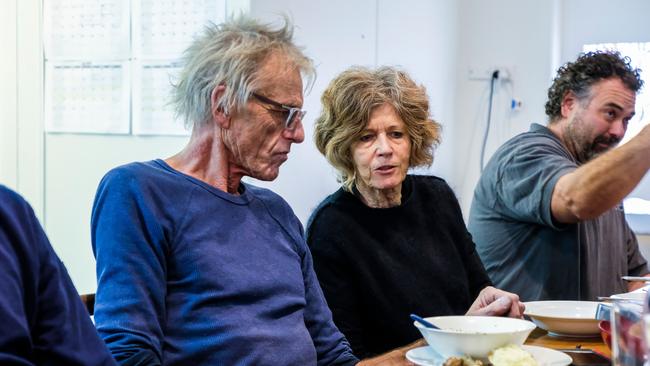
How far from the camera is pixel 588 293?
7.59 ft

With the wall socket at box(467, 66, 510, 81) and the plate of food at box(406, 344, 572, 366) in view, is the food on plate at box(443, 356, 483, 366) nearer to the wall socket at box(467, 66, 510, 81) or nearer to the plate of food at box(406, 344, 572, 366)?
the plate of food at box(406, 344, 572, 366)

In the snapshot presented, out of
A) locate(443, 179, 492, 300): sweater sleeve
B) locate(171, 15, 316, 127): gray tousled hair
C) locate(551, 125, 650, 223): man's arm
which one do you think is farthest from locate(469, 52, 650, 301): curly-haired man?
locate(171, 15, 316, 127): gray tousled hair

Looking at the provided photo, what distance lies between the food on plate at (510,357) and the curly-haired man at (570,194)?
0.91m

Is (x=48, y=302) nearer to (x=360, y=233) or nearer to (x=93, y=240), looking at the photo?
(x=93, y=240)

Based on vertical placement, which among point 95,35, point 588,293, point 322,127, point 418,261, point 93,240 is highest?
point 95,35

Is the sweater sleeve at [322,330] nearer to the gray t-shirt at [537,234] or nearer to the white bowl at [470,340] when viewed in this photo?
the white bowl at [470,340]

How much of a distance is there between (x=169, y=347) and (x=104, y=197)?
267 millimetres

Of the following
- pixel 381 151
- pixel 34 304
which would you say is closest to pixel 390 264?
pixel 381 151

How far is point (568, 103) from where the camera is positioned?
2.56 meters

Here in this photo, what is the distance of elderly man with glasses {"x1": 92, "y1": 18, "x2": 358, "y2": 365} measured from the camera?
52.2 inches

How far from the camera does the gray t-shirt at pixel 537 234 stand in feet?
7.50

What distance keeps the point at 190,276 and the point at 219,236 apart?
Result: 3.6 inches

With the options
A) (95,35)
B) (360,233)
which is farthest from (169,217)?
(95,35)

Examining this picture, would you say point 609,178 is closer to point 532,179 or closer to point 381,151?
point 532,179
